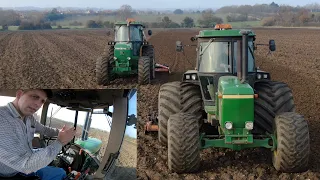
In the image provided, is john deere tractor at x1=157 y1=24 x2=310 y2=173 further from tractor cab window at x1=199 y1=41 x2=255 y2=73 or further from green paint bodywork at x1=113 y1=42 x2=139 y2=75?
green paint bodywork at x1=113 y1=42 x2=139 y2=75

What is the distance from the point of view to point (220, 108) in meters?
6.12

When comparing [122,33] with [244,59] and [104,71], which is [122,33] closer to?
[104,71]

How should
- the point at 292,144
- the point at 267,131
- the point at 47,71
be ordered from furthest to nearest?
the point at 47,71 < the point at 267,131 < the point at 292,144

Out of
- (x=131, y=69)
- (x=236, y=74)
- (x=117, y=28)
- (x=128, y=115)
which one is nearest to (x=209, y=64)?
(x=236, y=74)

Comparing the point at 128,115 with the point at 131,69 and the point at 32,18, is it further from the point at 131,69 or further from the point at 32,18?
the point at 32,18

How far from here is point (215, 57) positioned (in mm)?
7332

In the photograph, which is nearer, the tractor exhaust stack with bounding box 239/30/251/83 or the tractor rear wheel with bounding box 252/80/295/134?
the tractor exhaust stack with bounding box 239/30/251/83

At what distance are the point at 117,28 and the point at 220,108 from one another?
935 cm

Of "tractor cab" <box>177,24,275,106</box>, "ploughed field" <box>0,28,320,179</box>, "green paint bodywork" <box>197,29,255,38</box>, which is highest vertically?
"green paint bodywork" <box>197,29,255,38</box>

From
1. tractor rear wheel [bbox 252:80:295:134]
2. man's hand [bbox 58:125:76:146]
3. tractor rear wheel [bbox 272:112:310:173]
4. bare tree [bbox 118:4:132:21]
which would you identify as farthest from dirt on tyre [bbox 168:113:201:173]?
bare tree [bbox 118:4:132:21]

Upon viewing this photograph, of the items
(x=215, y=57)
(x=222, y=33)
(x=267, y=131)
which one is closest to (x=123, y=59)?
(x=215, y=57)

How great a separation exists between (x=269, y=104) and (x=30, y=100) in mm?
4814

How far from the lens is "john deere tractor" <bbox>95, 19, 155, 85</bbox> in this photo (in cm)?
1305

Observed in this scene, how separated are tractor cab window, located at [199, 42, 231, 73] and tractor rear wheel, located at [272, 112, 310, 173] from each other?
5.36 ft
